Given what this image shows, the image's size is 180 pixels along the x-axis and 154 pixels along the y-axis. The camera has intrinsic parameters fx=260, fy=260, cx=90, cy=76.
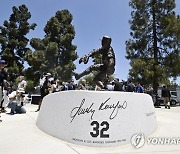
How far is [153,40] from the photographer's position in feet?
90.5

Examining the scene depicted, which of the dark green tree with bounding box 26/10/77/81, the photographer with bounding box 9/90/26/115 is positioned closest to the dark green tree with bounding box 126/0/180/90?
the dark green tree with bounding box 26/10/77/81

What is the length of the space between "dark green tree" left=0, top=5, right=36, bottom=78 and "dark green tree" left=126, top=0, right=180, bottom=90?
21.4 meters

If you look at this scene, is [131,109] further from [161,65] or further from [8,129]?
[161,65]

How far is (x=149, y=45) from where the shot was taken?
27.6 metres

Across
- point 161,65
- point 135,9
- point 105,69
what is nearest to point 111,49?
point 105,69

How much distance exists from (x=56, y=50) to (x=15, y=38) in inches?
471

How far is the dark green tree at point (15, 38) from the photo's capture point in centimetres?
4188

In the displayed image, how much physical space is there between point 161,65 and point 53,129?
21.9m

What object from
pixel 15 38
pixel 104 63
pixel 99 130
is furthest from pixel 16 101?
pixel 15 38

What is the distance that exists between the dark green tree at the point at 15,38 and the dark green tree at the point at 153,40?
70.4 feet

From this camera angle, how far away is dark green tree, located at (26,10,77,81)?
34.3 meters
